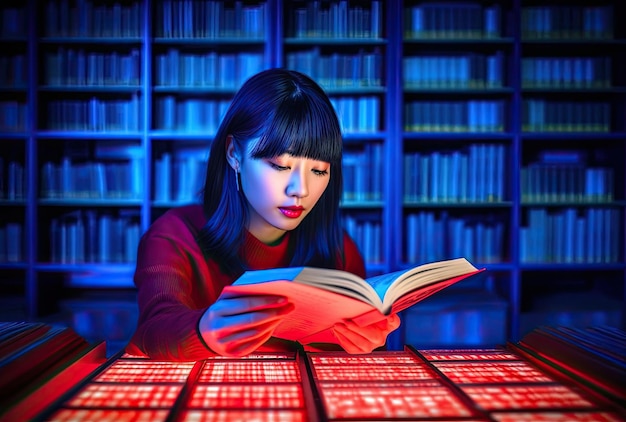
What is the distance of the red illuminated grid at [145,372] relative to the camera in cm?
70

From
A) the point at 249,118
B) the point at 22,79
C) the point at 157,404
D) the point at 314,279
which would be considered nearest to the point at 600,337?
the point at 314,279

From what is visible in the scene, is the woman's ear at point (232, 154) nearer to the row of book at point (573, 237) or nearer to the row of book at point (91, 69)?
the row of book at point (91, 69)

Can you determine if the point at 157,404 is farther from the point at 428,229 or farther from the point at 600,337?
the point at 428,229

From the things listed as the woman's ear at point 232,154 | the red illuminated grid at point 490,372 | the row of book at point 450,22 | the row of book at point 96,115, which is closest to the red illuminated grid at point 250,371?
the red illuminated grid at point 490,372

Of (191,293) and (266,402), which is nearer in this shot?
(266,402)

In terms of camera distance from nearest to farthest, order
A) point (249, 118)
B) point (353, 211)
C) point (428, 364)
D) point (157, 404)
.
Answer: point (157, 404), point (428, 364), point (249, 118), point (353, 211)

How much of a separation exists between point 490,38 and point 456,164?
2.27 feet

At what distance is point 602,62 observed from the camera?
9.77 feet

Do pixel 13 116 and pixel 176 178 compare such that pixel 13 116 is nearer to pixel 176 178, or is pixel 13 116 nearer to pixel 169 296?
pixel 176 178

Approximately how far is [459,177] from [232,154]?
197cm

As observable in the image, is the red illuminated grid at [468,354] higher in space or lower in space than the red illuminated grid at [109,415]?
lower

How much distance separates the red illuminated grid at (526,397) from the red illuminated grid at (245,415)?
21cm

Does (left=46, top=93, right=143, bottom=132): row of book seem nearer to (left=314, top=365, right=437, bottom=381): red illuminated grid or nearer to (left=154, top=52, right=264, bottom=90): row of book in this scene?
(left=154, top=52, right=264, bottom=90): row of book

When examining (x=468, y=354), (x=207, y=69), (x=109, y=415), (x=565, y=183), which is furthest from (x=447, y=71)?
(x=109, y=415)
